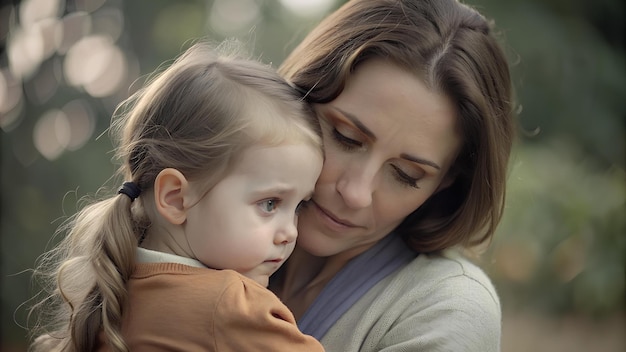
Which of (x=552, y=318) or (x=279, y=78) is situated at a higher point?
(x=279, y=78)

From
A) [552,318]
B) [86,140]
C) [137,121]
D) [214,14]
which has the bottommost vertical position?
[552,318]

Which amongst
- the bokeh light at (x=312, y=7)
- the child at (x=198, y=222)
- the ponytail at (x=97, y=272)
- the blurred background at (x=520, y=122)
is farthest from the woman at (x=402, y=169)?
the bokeh light at (x=312, y=7)

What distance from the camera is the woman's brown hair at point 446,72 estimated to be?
237 cm

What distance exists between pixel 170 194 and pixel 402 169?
70cm

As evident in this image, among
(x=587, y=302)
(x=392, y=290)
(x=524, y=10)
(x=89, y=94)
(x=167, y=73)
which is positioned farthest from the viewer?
(x=587, y=302)

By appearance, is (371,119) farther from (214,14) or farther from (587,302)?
(587,302)

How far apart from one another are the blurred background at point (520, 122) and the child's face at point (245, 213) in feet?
9.07

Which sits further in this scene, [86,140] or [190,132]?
[86,140]

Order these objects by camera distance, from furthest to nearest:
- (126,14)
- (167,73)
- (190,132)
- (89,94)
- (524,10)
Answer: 1. (524,10)
2. (126,14)
3. (89,94)
4. (167,73)
5. (190,132)

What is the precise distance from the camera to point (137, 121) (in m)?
2.13

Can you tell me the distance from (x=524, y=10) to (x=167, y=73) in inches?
184

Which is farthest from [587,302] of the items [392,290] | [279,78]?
[279,78]

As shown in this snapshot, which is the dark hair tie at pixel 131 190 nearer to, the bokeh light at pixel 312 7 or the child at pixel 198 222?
the child at pixel 198 222

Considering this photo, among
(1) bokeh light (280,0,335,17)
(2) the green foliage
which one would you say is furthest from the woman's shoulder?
(2) the green foliage
